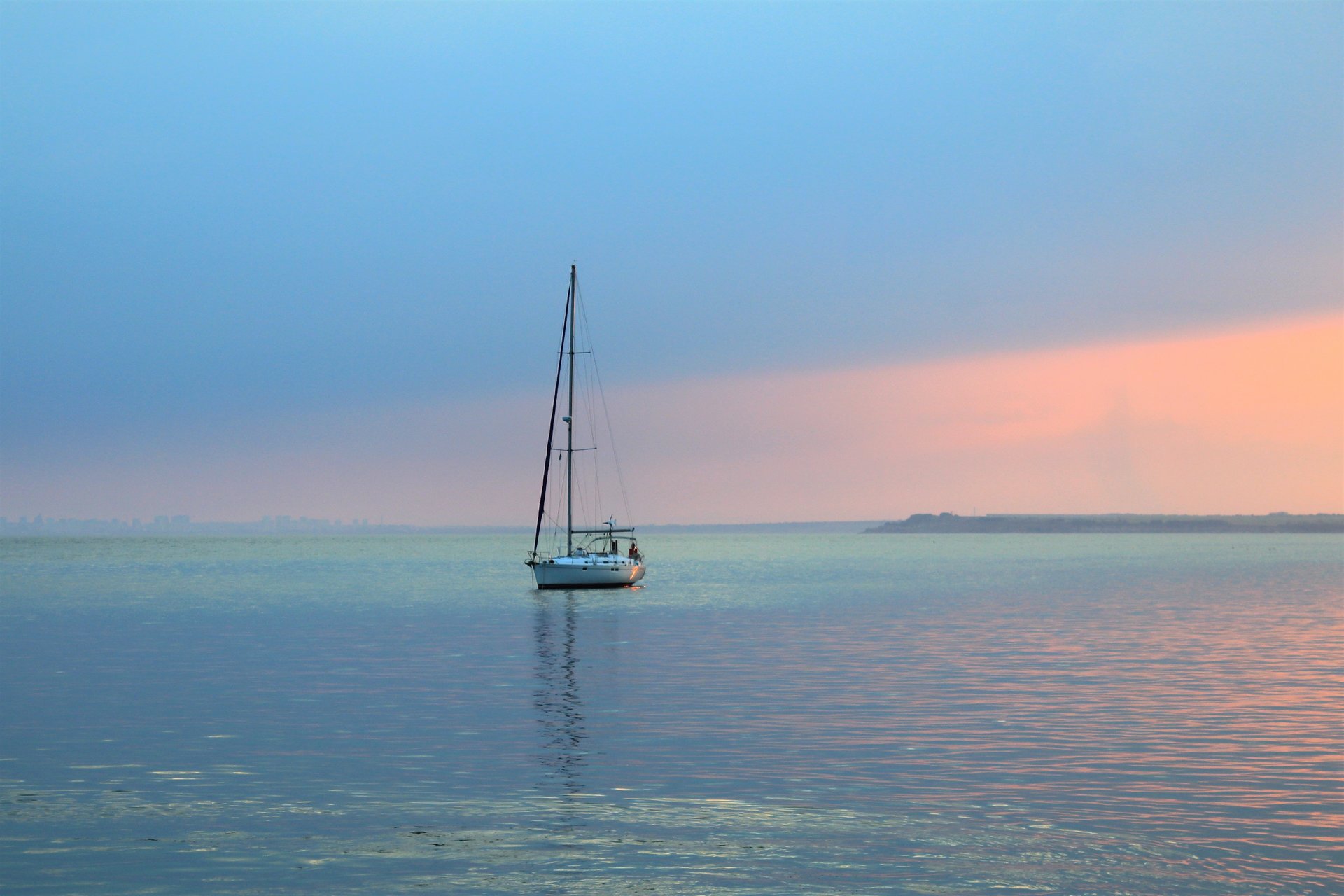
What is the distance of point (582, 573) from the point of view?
319 feet

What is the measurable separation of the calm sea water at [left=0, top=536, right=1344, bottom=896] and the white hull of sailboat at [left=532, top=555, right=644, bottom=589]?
107 ft

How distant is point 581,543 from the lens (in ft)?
353

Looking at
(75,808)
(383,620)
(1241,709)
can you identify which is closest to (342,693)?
(75,808)

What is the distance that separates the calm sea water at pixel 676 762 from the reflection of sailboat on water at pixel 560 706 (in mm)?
179

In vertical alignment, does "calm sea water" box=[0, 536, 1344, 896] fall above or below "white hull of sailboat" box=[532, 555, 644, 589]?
below

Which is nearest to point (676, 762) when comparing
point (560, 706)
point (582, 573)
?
point (560, 706)

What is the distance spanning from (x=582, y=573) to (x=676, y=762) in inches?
2827

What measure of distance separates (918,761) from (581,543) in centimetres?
8293

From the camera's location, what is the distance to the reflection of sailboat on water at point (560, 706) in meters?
25.1

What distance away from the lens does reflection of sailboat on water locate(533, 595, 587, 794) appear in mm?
25062

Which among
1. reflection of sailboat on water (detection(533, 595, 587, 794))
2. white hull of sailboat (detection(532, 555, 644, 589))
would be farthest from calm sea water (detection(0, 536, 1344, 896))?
white hull of sailboat (detection(532, 555, 644, 589))

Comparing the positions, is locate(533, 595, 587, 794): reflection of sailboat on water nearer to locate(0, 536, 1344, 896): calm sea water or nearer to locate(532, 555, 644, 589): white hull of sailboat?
locate(0, 536, 1344, 896): calm sea water

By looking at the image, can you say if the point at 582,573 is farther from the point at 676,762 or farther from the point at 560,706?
the point at 676,762

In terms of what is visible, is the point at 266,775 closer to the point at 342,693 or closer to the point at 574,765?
the point at 574,765
